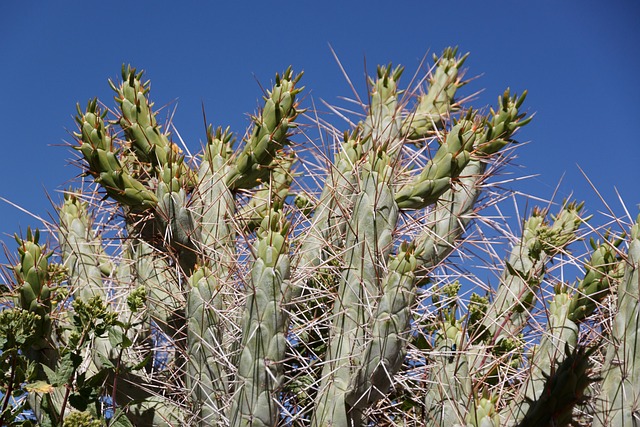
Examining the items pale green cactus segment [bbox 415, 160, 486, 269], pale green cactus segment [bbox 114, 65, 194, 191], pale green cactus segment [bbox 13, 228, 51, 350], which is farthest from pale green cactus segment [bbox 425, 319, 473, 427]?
pale green cactus segment [bbox 13, 228, 51, 350]

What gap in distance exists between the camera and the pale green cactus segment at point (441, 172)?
3.34 metres

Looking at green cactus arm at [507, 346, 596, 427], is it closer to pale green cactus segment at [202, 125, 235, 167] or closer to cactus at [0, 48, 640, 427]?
cactus at [0, 48, 640, 427]

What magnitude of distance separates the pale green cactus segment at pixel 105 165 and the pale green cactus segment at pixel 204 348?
0.41 meters

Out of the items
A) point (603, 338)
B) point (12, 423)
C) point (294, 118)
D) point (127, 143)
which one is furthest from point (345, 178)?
point (12, 423)

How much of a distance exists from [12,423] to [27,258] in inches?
22.0

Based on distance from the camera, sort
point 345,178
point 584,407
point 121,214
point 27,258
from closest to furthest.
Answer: point 584,407 < point 27,258 < point 345,178 < point 121,214

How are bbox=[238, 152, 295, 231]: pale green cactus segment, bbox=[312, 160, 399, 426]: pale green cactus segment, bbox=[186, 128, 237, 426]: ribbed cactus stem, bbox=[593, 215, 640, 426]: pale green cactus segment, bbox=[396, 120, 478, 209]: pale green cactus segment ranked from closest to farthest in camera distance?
bbox=[593, 215, 640, 426]: pale green cactus segment
bbox=[312, 160, 399, 426]: pale green cactus segment
bbox=[186, 128, 237, 426]: ribbed cactus stem
bbox=[396, 120, 478, 209]: pale green cactus segment
bbox=[238, 152, 295, 231]: pale green cactus segment

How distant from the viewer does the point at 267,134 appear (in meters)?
3.62

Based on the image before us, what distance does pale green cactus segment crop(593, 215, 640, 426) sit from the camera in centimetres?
268

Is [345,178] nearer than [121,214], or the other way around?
[345,178]

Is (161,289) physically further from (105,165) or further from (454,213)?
(454,213)

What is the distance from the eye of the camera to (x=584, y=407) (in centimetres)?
285

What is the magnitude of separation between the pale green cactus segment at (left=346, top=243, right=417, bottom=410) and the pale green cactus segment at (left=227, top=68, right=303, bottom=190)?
2.87 feet

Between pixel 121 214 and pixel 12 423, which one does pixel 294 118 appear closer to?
pixel 121 214
